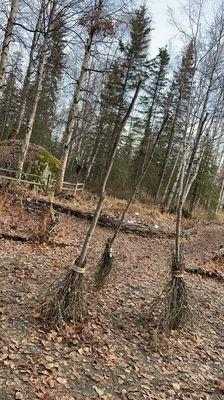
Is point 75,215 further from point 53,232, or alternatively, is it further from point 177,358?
point 177,358

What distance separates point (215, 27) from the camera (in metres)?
12.5

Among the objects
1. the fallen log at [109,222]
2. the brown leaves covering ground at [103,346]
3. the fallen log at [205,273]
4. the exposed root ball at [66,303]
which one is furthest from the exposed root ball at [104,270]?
the fallen log at [109,222]

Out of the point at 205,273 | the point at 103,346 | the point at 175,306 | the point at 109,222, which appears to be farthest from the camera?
the point at 109,222

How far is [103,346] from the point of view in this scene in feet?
14.1

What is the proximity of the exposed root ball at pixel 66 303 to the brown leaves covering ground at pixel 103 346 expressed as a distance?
16cm

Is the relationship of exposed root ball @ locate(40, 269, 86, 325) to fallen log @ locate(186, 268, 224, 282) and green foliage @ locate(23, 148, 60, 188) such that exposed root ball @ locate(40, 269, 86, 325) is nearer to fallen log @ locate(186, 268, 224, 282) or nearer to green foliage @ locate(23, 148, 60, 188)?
fallen log @ locate(186, 268, 224, 282)

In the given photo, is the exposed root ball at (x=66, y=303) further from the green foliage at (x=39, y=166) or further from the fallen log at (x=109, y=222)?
the green foliage at (x=39, y=166)

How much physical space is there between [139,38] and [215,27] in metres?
8.67

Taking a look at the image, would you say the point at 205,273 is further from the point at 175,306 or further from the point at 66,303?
the point at 66,303

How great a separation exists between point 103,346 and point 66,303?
2.45 feet

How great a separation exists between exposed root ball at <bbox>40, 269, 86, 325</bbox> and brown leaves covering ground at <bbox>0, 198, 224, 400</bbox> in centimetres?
16

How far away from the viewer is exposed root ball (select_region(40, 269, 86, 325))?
4.46 m

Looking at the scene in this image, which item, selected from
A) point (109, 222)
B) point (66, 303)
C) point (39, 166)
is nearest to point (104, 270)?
point (66, 303)

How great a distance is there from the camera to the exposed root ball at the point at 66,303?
4457 mm
